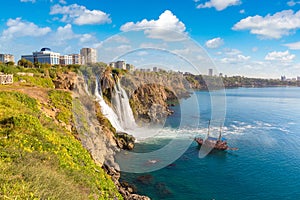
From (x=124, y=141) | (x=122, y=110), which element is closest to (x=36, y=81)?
(x=124, y=141)

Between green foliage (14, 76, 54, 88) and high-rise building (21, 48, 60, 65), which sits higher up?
high-rise building (21, 48, 60, 65)

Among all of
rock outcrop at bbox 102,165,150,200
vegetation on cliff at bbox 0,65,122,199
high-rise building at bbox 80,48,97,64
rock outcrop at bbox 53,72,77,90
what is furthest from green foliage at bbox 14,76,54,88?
rock outcrop at bbox 102,165,150,200

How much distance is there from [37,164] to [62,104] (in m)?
8.53

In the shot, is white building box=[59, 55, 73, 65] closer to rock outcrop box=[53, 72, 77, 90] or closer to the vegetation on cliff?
rock outcrop box=[53, 72, 77, 90]

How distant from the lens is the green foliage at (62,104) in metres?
11.0

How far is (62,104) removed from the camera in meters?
12.7

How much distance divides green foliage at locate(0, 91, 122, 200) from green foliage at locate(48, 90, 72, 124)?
2.13 m

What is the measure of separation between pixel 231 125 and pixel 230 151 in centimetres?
1156

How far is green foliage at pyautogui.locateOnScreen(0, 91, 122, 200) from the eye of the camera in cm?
385

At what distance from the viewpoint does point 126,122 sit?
27125 millimetres

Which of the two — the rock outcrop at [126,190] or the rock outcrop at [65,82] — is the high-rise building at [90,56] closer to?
the rock outcrop at [65,82]

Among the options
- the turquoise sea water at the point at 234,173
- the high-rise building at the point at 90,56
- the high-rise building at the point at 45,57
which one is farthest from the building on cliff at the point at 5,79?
the high-rise building at the point at 45,57

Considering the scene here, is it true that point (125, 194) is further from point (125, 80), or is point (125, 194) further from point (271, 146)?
point (125, 80)

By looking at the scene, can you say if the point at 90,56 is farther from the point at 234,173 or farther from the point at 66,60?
the point at 66,60
